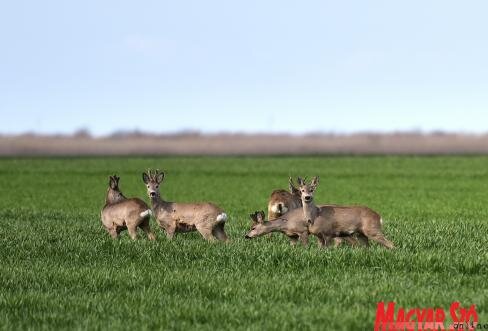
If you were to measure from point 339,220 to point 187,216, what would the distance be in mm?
3443

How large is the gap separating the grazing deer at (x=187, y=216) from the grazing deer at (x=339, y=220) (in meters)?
2.10

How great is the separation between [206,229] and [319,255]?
3.40m

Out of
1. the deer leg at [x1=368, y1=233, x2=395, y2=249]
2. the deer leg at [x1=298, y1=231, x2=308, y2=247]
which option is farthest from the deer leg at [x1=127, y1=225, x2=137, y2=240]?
the deer leg at [x1=368, y1=233, x2=395, y2=249]

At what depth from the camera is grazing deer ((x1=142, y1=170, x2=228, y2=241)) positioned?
18438 millimetres

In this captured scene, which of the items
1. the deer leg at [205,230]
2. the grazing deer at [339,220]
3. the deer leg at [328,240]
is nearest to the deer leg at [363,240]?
the grazing deer at [339,220]

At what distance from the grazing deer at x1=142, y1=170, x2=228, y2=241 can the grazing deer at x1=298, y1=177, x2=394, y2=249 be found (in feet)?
6.88

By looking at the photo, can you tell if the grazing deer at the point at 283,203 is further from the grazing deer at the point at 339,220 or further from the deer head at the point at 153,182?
the deer head at the point at 153,182

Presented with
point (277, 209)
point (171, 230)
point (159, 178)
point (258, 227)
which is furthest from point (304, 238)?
point (159, 178)

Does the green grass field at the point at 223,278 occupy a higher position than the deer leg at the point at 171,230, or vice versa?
the deer leg at the point at 171,230

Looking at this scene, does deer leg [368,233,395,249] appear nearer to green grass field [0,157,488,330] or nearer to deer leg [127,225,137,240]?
green grass field [0,157,488,330]

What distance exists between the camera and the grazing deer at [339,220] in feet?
55.4

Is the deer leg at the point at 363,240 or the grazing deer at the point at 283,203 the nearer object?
the deer leg at the point at 363,240

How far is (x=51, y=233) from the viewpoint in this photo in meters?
20.9

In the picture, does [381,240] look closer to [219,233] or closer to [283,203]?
[283,203]
